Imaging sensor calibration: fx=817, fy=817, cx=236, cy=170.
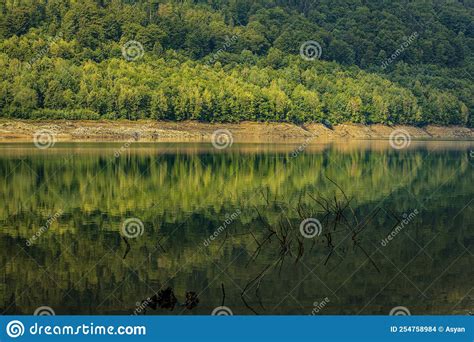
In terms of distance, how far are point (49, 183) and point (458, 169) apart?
85.2 ft

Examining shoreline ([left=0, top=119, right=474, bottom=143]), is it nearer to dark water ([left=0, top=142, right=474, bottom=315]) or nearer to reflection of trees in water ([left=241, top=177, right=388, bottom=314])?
dark water ([left=0, top=142, right=474, bottom=315])

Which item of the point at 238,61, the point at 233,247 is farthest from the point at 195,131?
the point at 233,247

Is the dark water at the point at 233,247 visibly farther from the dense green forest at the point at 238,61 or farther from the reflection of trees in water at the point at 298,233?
the dense green forest at the point at 238,61

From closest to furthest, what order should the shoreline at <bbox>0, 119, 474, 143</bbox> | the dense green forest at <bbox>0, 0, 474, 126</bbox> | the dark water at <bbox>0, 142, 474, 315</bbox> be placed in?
the dark water at <bbox>0, 142, 474, 315</bbox>
the shoreline at <bbox>0, 119, 474, 143</bbox>
the dense green forest at <bbox>0, 0, 474, 126</bbox>

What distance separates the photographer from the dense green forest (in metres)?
121

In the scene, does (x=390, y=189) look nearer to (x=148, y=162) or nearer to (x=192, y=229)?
(x=192, y=229)

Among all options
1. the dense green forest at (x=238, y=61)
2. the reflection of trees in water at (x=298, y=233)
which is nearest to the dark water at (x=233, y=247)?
the reflection of trees in water at (x=298, y=233)

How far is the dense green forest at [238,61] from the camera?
12062 cm

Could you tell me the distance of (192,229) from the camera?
23.4 metres

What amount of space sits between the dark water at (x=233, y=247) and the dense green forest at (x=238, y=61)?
81.4 m

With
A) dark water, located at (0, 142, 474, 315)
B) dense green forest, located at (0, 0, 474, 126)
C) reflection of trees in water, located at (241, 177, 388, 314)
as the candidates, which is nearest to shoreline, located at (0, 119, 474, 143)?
dense green forest, located at (0, 0, 474, 126)

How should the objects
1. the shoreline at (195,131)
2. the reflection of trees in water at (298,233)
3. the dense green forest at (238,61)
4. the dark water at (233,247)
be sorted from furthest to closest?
the dense green forest at (238,61)
the shoreline at (195,131)
the reflection of trees in water at (298,233)
the dark water at (233,247)

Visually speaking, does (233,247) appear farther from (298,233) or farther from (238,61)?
(238,61)

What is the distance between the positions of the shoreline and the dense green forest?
1651 mm
